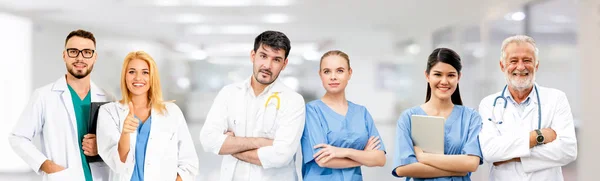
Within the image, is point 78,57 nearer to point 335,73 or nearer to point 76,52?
point 76,52

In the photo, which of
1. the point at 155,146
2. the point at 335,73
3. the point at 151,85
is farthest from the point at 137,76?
the point at 335,73

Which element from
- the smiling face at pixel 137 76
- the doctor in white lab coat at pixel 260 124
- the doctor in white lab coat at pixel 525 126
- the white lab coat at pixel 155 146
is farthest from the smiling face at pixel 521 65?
the smiling face at pixel 137 76

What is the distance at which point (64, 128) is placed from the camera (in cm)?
291

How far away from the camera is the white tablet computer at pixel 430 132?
2.66 m

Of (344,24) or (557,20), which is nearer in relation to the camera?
(344,24)

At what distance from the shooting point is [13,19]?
539 centimetres

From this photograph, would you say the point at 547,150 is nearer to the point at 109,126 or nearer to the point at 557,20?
the point at 109,126

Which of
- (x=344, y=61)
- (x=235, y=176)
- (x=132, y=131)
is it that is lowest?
(x=235, y=176)

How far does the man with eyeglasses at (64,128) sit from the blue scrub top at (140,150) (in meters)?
0.31

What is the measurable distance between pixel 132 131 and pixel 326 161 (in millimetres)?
955

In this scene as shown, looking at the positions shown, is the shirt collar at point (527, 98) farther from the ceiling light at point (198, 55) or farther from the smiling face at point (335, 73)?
the ceiling light at point (198, 55)

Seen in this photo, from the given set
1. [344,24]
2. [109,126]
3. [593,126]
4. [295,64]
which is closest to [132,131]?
[109,126]

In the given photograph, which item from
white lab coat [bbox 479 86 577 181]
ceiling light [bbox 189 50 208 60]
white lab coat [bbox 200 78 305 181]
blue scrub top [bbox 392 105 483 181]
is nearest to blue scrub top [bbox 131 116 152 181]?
white lab coat [bbox 200 78 305 181]

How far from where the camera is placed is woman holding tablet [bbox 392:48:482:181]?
265 cm
